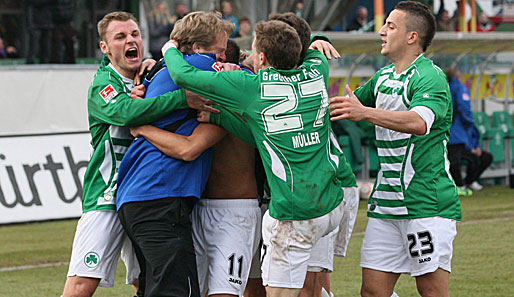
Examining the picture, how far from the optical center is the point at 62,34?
55.2 ft

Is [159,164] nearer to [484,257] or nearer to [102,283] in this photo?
[102,283]

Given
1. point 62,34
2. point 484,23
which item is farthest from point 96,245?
point 484,23

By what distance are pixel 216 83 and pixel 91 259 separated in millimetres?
1316

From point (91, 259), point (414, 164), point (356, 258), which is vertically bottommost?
point (356, 258)

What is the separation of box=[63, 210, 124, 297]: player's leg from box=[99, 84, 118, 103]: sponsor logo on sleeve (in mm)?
671

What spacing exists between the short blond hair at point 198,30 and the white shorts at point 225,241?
95cm

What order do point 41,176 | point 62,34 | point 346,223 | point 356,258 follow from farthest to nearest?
1. point 62,34
2. point 41,176
3. point 356,258
4. point 346,223

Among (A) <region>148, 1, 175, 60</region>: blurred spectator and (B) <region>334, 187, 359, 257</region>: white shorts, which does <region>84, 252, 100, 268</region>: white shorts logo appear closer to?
(B) <region>334, 187, 359, 257</region>: white shorts

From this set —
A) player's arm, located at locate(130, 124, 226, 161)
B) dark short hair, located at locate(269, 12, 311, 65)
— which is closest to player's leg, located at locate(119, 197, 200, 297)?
player's arm, located at locate(130, 124, 226, 161)

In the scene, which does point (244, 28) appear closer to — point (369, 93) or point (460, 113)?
point (460, 113)

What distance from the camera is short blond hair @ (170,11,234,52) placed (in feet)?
16.9

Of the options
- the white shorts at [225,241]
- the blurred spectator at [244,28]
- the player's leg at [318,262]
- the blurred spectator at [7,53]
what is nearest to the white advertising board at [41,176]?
the blurred spectator at [244,28]

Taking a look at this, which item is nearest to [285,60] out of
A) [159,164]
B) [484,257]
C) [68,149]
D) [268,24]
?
[268,24]

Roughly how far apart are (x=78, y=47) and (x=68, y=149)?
6475 millimetres
